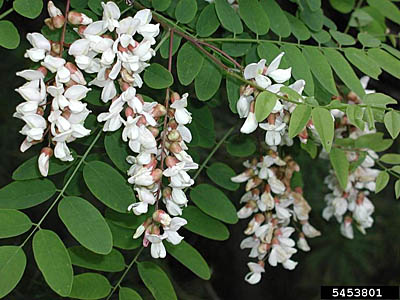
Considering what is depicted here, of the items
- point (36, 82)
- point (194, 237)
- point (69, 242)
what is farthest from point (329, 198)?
point (36, 82)

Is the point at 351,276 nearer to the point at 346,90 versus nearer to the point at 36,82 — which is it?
the point at 346,90

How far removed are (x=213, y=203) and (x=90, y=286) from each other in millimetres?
253

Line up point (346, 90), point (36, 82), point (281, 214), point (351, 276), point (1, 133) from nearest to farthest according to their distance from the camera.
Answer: point (36, 82) → point (281, 214) → point (346, 90) → point (1, 133) → point (351, 276)

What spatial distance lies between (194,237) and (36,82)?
82 cm

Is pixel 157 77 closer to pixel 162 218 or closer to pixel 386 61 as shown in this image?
pixel 162 218

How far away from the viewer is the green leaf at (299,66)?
1.02 metres

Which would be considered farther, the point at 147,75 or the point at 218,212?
the point at 218,212

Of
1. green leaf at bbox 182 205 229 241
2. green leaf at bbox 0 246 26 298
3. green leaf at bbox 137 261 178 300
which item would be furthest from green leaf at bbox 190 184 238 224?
green leaf at bbox 0 246 26 298

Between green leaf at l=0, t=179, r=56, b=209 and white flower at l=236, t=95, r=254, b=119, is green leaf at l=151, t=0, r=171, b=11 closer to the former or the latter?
white flower at l=236, t=95, r=254, b=119

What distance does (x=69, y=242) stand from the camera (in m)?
1.56

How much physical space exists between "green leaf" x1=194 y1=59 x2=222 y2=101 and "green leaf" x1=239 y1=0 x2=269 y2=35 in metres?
0.10

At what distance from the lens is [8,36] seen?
3.07 ft

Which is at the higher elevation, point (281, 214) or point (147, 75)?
point (147, 75)

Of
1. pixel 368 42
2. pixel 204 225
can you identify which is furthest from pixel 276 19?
pixel 204 225
